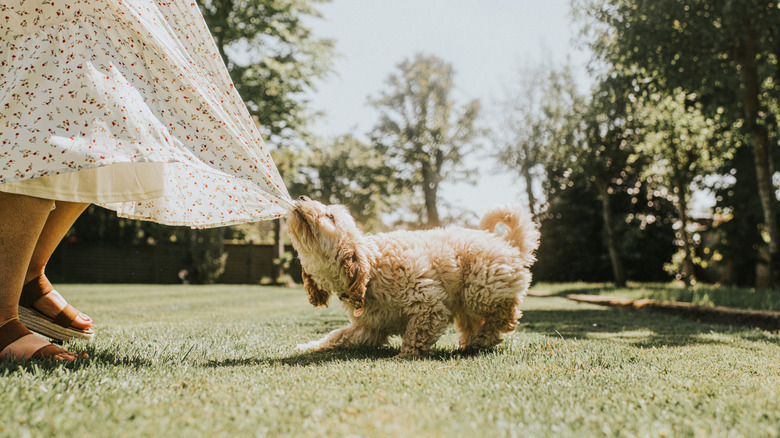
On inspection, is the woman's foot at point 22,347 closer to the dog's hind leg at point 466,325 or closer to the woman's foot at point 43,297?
the woman's foot at point 43,297

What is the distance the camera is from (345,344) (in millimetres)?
3506

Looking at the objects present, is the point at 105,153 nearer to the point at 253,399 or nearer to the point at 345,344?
the point at 253,399

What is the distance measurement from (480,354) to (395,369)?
0.85 meters

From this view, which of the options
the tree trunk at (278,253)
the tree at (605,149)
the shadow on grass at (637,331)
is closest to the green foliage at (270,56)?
the tree trunk at (278,253)

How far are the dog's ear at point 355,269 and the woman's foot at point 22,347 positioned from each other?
149cm

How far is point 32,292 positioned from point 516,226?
3260 millimetres

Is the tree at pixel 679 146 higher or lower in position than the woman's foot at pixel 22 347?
higher

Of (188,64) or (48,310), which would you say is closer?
(188,64)

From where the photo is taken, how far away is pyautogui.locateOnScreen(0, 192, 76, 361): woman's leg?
2.17 m

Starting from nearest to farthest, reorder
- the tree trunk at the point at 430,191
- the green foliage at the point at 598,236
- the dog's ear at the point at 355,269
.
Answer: the dog's ear at the point at 355,269, the green foliage at the point at 598,236, the tree trunk at the point at 430,191

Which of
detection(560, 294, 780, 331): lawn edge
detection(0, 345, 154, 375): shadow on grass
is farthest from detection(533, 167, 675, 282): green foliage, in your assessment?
detection(0, 345, 154, 375): shadow on grass

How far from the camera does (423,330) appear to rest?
3.17 meters

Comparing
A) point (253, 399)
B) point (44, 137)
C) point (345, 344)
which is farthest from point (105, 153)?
point (345, 344)

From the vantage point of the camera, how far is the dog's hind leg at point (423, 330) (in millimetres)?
3133
